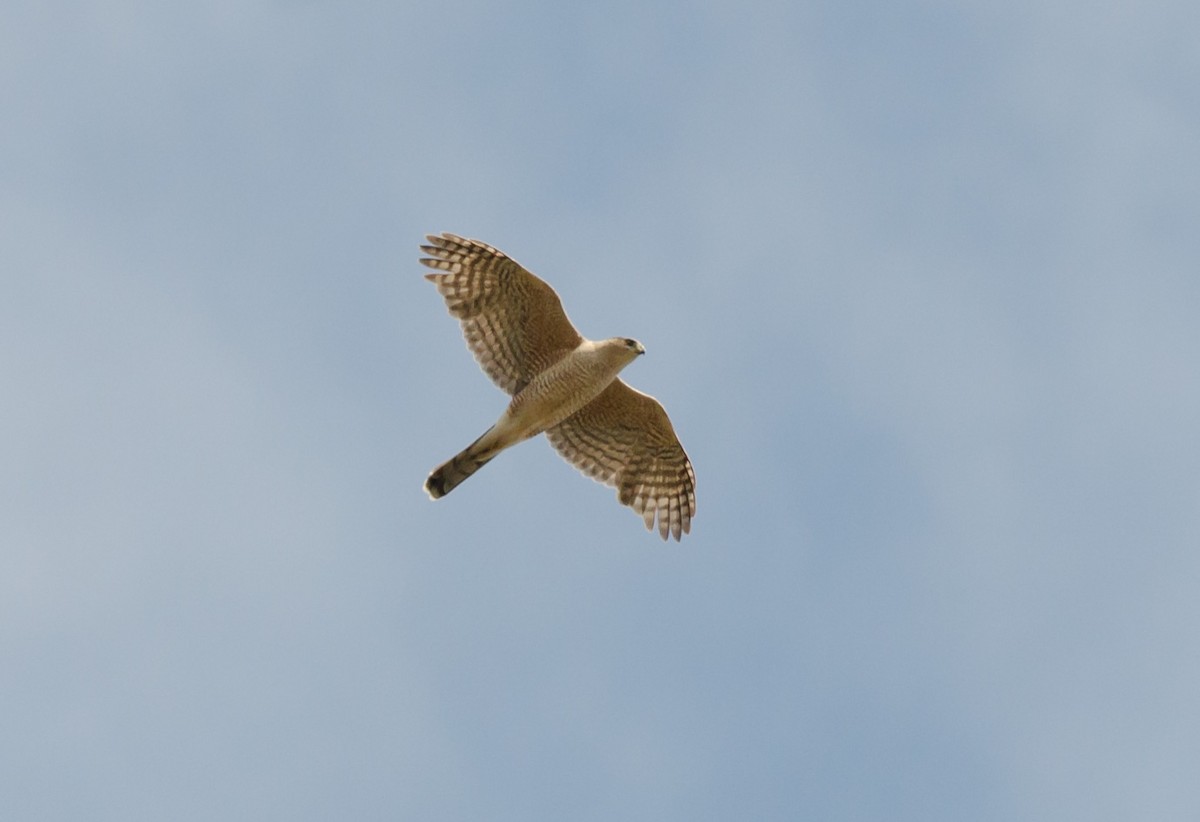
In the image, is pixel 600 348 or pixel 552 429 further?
pixel 552 429

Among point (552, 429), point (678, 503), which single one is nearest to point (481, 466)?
point (552, 429)

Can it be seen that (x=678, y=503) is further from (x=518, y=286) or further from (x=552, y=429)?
(x=518, y=286)

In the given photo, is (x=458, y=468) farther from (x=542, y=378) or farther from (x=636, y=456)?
(x=636, y=456)

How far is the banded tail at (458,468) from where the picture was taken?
68.2 feet

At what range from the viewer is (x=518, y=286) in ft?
67.1

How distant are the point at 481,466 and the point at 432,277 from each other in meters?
2.21

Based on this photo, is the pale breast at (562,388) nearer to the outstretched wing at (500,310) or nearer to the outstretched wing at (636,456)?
the outstretched wing at (500,310)

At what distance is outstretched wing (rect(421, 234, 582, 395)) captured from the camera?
20438mm

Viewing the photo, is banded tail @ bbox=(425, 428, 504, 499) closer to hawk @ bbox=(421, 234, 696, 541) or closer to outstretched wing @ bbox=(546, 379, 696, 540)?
hawk @ bbox=(421, 234, 696, 541)

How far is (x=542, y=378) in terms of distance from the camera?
20484 mm

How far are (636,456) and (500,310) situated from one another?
2524 millimetres

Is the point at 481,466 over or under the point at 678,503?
under

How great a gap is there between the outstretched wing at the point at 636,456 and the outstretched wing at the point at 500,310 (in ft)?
3.06

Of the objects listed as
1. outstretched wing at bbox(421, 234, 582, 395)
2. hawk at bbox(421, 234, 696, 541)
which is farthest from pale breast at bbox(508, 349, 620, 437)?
outstretched wing at bbox(421, 234, 582, 395)
